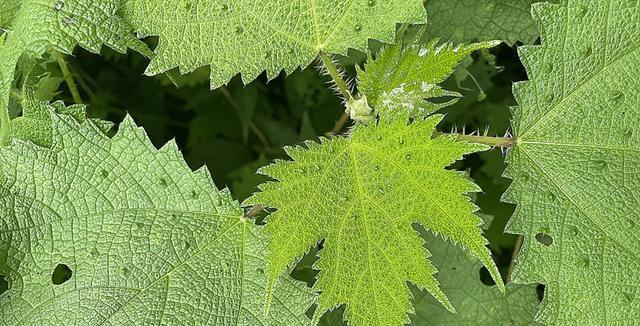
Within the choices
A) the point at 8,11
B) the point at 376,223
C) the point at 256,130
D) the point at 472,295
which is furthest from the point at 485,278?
the point at 8,11

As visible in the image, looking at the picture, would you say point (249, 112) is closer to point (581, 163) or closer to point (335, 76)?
point (335, 76)

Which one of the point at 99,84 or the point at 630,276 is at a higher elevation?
the point at 99,84

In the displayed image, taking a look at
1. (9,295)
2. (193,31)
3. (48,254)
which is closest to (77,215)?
(48,254)

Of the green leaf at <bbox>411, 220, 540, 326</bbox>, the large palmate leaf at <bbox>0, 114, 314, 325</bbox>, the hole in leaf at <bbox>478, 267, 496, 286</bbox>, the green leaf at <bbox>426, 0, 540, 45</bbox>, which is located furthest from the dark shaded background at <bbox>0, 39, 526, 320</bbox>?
the large palmate leaf at <bbox>0, 114, 314, 325</bbox>

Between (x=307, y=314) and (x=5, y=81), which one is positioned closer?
(x=5, y=81)

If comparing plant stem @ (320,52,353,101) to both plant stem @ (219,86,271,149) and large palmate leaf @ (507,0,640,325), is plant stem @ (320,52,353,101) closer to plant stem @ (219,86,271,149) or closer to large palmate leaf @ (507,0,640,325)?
large palmate leaf @ (507,0,640,325)

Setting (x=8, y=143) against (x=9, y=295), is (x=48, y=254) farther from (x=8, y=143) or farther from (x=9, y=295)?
(x=8, y=143)
